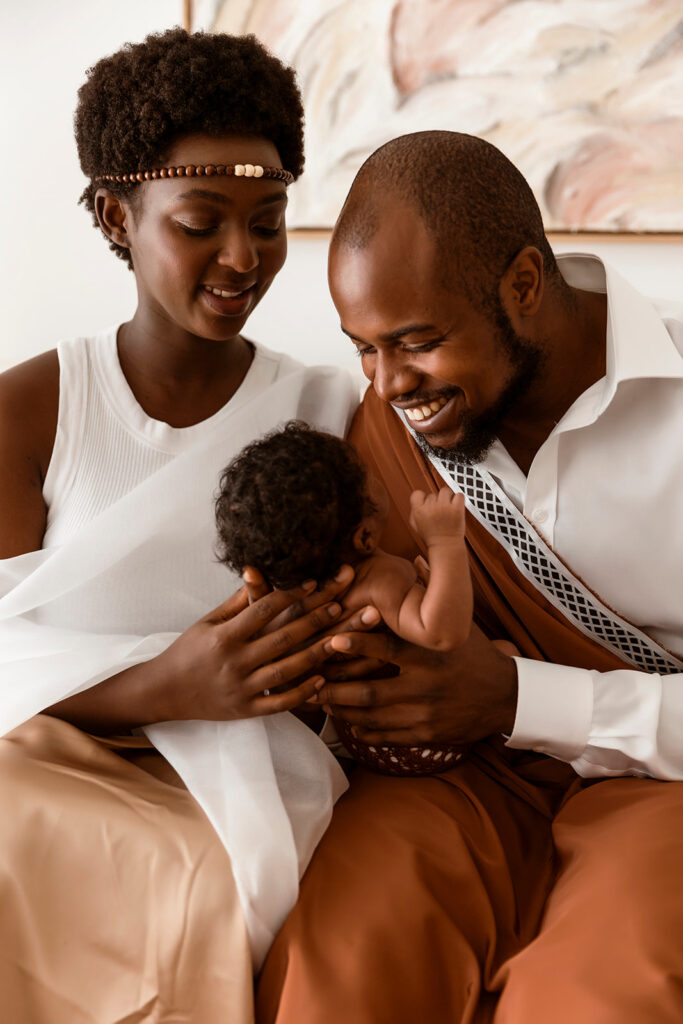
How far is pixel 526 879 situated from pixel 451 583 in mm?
477

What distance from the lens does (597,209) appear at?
2.23 m

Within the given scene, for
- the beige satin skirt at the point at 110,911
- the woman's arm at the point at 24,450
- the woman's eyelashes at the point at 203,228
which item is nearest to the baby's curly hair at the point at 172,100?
the woman's eyelashes at the point at 203,228

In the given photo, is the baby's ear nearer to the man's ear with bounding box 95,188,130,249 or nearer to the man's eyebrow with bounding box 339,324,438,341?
the man's eyebrow with bounding box 339,324,438,341

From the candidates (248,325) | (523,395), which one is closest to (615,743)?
(523,395)

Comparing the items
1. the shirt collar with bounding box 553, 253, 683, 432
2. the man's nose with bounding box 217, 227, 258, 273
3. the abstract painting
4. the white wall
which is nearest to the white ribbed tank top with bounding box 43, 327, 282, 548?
the man's nose with bounding box 217, 227, 258, 273

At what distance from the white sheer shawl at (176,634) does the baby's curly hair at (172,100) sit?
46cm

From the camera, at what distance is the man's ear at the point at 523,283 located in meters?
1.48

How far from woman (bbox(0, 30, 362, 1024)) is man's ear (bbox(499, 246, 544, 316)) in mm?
413

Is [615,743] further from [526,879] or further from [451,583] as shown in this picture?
[451,583]

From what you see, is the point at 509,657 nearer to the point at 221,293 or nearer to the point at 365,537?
the point at 365,537

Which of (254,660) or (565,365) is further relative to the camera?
(565,365)

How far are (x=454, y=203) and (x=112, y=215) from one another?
25.2 inches

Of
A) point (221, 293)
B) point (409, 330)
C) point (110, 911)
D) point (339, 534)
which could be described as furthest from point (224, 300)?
point (110, 911)

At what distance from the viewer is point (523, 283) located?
59.1 inches
